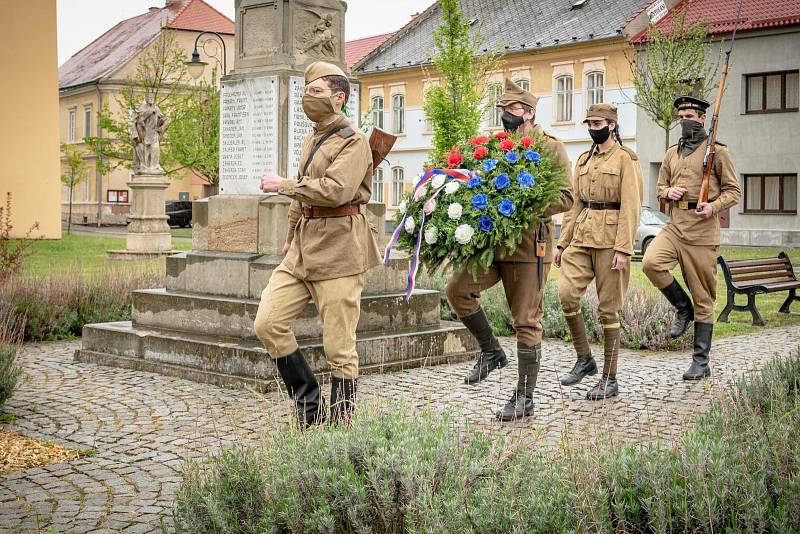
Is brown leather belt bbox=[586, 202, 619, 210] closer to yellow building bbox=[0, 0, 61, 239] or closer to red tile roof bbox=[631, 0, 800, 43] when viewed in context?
yellow building bbox=[0, 0, 61, 239]

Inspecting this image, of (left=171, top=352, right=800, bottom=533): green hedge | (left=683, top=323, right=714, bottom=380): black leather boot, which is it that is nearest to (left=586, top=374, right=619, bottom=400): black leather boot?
(left=683, top=323, right=714, bottom=380): black leather boot

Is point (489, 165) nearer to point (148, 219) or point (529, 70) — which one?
point (148, 219)

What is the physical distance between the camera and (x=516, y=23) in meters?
43.5

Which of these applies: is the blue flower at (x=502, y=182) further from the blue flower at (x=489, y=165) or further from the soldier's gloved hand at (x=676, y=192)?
the soldier's gloved hand at (x=676, y=192)

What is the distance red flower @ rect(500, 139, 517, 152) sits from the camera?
22.4 feet

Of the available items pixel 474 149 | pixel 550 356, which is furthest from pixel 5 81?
pixel 474 149

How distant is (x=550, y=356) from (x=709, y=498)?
21.3 feet

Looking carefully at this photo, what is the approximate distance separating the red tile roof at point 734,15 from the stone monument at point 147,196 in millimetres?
17923

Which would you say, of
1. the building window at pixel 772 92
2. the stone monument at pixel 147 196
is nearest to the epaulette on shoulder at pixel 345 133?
the stone monument at pixel 147 196

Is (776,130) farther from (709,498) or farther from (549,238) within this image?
(709,498)

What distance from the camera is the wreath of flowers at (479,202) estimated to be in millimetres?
6605

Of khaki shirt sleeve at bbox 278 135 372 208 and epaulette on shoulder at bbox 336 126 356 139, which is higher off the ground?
epaulette on shoulder at bbox 336 126 356 139

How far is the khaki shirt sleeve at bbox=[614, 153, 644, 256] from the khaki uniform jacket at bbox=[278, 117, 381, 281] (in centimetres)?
228

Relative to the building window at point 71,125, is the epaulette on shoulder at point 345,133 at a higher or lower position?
lower
